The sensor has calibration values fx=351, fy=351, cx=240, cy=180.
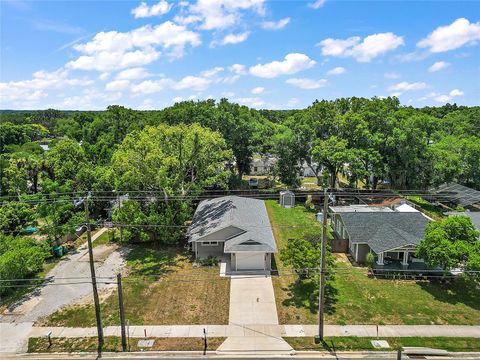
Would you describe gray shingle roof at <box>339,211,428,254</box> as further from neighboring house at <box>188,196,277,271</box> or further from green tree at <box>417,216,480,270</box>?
neighboring house at <box>188,196,277,271</box>

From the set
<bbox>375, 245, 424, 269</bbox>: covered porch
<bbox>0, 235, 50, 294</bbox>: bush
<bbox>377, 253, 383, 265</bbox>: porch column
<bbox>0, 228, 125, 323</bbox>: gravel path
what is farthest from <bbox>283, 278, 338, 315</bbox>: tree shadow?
<bbox>0, 235, 50, 294</bbox>: bush

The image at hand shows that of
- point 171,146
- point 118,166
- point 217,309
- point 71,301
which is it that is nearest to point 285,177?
point 171,146

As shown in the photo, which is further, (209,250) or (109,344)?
(209,250)

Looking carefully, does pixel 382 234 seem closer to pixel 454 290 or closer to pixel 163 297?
pixel 454 290

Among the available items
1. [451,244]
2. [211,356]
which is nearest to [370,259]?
[451,244]

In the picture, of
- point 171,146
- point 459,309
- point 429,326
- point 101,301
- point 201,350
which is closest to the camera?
point 201,350

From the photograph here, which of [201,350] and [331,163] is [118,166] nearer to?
[201,350]

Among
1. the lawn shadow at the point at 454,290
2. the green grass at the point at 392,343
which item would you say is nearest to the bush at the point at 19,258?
the green grass at the point at 392,343
